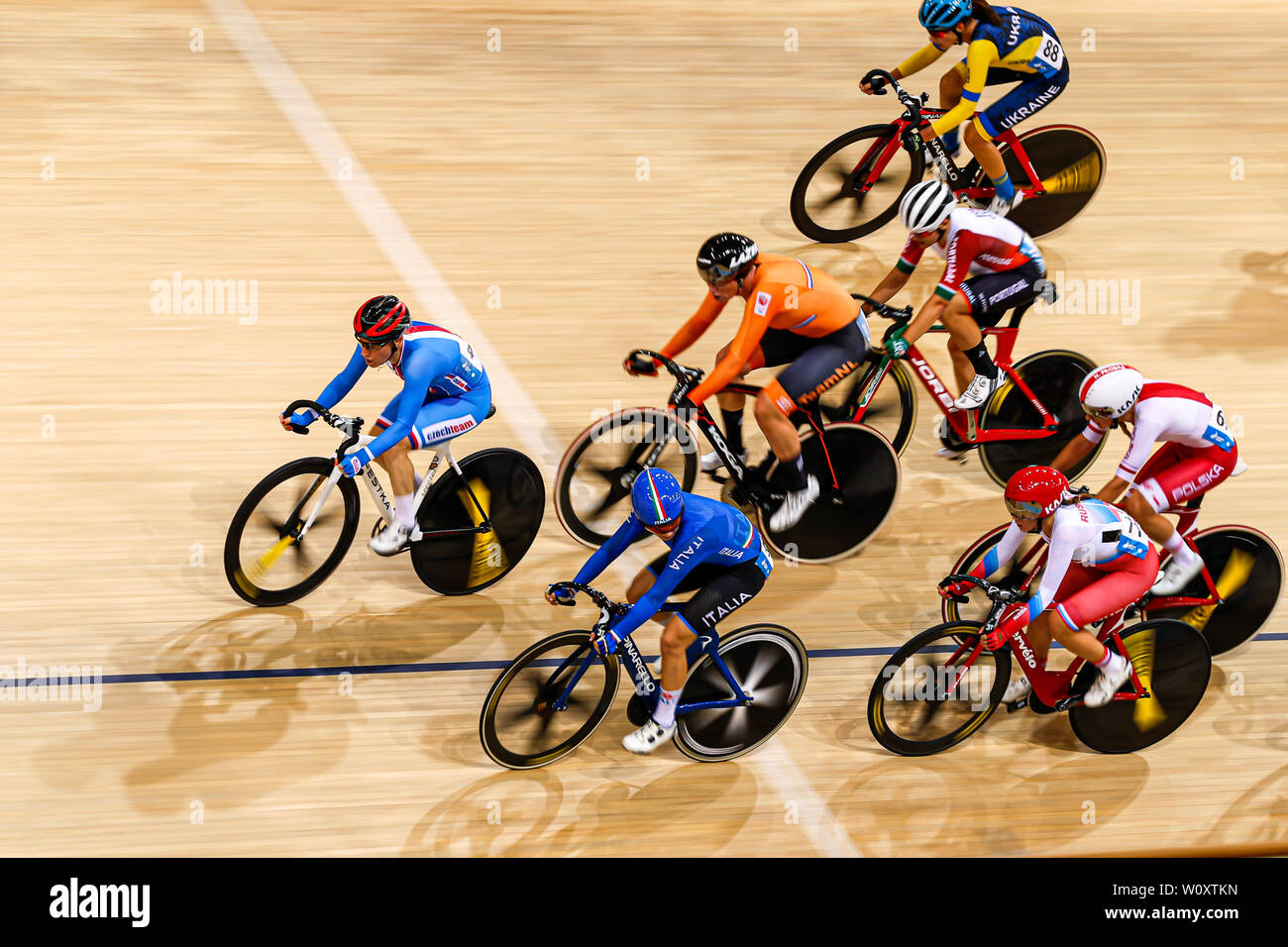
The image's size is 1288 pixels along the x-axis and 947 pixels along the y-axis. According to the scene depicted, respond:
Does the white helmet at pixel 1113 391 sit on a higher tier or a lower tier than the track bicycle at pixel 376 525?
higher

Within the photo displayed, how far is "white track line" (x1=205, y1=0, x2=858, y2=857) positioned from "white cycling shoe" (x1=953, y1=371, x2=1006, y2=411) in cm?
183

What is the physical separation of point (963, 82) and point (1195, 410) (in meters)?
2.78

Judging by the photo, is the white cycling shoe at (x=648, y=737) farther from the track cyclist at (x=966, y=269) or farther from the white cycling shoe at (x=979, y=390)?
the white cycling shoe at (x=979, y=390)

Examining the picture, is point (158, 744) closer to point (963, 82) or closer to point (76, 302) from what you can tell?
point (76, 302)

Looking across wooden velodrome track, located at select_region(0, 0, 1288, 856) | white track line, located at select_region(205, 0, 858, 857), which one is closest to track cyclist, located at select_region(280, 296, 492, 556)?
wooden velodrome track, located at select_region(0, 0, 1288, 856)

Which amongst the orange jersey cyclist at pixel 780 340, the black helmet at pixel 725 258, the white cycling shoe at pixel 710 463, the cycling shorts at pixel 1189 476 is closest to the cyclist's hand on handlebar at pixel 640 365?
the orange jersey cyclist at pixel 780 340

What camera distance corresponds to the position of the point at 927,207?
494 cm

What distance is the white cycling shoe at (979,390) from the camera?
5.25 meters

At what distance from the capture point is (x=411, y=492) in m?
4.57

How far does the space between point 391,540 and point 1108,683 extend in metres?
2.70

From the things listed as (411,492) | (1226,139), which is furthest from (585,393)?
(1226,139)

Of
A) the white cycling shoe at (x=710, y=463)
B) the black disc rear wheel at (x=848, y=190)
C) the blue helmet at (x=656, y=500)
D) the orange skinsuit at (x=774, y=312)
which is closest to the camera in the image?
the blue helmet at (x=656, y=500)

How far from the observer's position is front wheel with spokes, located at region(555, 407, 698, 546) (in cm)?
476

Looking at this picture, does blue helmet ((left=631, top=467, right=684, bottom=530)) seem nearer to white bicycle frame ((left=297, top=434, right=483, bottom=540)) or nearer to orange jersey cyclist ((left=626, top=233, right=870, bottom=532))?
orange jersey cyclist ((left=626, top=233, right=870, bottom=532))
